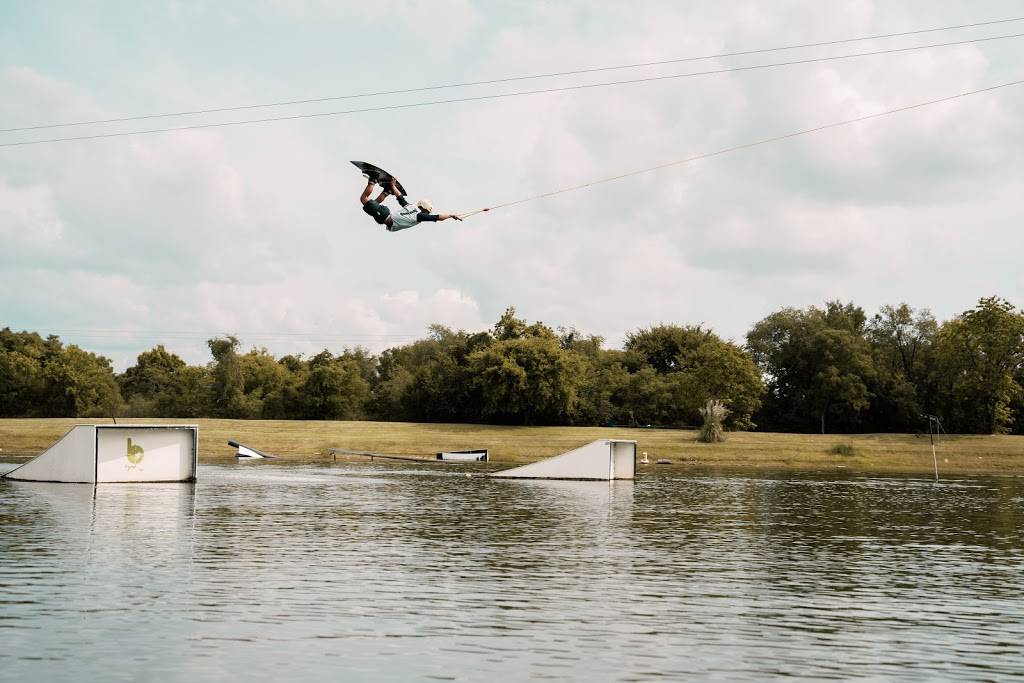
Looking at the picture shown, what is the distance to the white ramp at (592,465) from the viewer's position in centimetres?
5328

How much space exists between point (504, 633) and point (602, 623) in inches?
67.3

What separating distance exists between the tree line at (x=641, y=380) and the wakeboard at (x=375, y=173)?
76.3 meters

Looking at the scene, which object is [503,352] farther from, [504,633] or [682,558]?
[504,633]

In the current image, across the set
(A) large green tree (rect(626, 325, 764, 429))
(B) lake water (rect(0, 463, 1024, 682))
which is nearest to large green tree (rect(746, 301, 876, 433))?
(A) large green tree (rect(626, 325, 764, 429))

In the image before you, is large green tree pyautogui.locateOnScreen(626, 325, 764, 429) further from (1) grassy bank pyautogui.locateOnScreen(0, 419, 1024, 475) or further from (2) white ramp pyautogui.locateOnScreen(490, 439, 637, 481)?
(2) white ramp pyautogui.locateOnScreen(490, 439, 637, 481)

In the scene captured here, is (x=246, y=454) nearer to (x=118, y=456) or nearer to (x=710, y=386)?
(x=118, y=456)

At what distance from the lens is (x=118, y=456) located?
42.0m

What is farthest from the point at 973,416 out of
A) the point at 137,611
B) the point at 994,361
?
the point at 137,611

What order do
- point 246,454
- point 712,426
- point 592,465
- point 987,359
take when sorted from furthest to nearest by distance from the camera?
point 987,359 → point 712,426 → point 246,454 → point 592,465

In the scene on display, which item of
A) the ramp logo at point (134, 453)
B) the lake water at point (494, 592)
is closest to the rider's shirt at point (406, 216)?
the lake water at point (494, 592)

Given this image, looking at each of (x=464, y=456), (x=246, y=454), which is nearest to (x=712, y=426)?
(x=464, y=456)

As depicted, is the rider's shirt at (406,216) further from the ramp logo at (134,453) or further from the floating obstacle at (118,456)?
the ramp logo at (134,453)

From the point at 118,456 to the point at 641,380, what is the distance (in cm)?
8102

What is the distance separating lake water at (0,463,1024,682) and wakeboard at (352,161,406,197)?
27.4 ft
